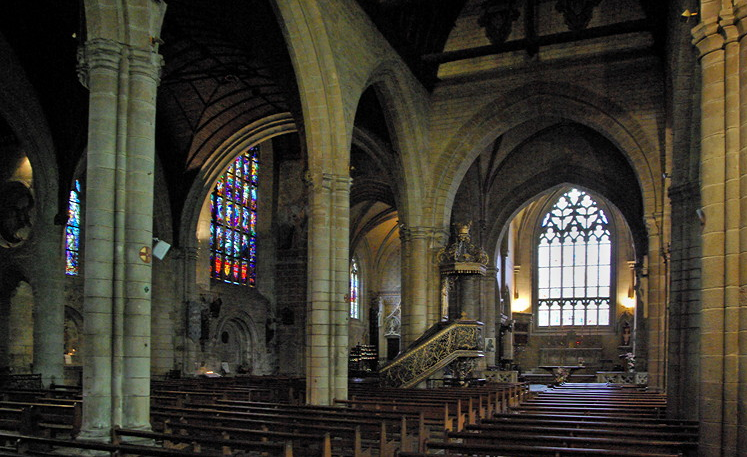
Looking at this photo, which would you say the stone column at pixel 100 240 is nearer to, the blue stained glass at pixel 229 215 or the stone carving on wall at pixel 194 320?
the stone carving on wall at pixel 194 320

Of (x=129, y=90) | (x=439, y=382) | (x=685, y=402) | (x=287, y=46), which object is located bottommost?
(x=439, y=382)

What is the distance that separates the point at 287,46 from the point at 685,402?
31.9 feet

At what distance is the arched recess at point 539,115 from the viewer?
2045cm

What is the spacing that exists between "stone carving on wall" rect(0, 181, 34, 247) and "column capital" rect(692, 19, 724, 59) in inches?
696

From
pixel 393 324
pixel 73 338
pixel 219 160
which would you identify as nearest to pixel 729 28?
pixel 219 160

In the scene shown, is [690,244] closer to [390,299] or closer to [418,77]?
[418,77]

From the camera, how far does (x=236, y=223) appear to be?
28953 millimetres

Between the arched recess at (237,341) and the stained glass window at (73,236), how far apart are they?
6.67m

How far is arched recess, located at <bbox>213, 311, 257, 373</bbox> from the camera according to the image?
2759 centimetres

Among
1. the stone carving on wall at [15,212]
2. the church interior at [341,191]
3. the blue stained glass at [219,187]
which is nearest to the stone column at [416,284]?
the church interior at [341,191]

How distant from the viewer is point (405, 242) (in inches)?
854

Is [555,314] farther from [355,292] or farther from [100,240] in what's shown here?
[100,240]

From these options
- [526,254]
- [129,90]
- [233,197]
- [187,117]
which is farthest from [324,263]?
[526,254]

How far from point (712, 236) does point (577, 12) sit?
1498 cm
